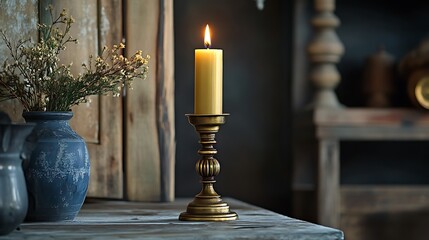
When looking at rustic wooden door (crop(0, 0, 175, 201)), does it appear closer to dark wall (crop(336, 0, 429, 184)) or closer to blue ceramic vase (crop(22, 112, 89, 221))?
blue ceramic vase (crop(22, 112, 89, 221))

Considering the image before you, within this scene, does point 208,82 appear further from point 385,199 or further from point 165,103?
point 385,199

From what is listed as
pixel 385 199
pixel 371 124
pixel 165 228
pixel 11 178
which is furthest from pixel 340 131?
pixel 11 178

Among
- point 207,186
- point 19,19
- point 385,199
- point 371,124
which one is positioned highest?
point 19,19

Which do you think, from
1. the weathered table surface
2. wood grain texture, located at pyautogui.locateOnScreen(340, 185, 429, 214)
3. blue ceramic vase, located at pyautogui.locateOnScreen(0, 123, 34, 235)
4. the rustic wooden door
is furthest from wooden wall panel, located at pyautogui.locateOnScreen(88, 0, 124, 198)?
wood grain texture, located at pyautogui.locateOnScreen(340, 185, 429, 214)

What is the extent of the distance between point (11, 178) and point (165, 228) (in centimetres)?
30

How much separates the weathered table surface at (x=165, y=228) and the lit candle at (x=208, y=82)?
219mm

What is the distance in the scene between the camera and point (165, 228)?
1.55 metres

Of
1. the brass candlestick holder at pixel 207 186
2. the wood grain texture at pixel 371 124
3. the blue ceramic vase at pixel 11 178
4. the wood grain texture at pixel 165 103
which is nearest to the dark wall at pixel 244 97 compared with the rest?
the wood grain texture at pixel 371 124

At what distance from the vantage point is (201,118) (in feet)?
5.32

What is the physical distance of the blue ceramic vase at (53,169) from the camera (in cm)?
161

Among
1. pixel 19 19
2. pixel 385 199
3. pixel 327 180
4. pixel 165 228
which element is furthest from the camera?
pixel 385 199

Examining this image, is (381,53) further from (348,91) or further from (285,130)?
(285,130)

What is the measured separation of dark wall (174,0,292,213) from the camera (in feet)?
9.91

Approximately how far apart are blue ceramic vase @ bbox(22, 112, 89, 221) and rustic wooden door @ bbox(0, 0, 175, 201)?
18.6 inches
